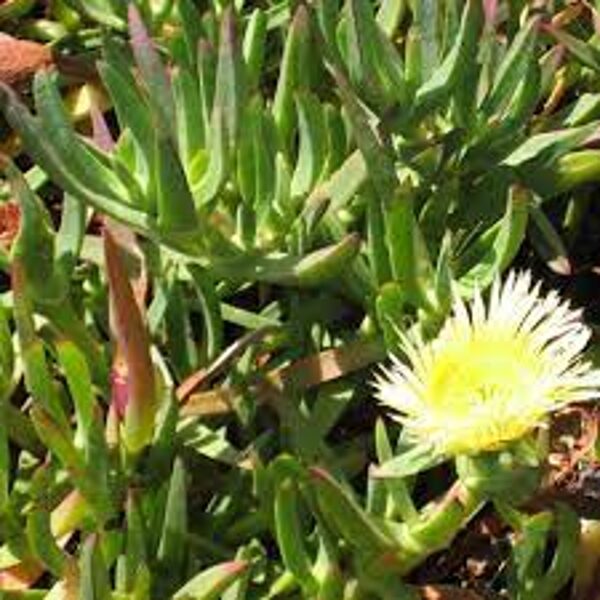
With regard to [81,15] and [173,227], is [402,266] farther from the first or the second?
[81,15]

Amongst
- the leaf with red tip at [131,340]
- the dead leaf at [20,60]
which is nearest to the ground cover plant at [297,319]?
the leaf with red tip at [131,340]

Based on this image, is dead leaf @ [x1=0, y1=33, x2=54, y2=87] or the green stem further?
dead leaf @ [x1=0, y1=33, x2=54, y2=87]

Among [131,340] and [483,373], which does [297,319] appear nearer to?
[131,340]

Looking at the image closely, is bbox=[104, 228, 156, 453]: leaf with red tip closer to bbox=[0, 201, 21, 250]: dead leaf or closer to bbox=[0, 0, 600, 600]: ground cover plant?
bbox=[0, 0, 600, 600]: ground cover plant

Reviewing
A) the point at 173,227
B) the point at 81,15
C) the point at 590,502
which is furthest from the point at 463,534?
the point at 81,15

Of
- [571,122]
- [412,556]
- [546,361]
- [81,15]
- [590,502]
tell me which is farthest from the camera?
[81,15]

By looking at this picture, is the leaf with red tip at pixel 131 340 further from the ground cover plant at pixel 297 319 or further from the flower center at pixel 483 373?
the flower center at pixel 483 373

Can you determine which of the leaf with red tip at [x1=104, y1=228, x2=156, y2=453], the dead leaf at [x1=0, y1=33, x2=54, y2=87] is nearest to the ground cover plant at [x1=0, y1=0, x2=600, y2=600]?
the leaf with red tip at [x1=104, y1=228, x2=156, y2=453]
